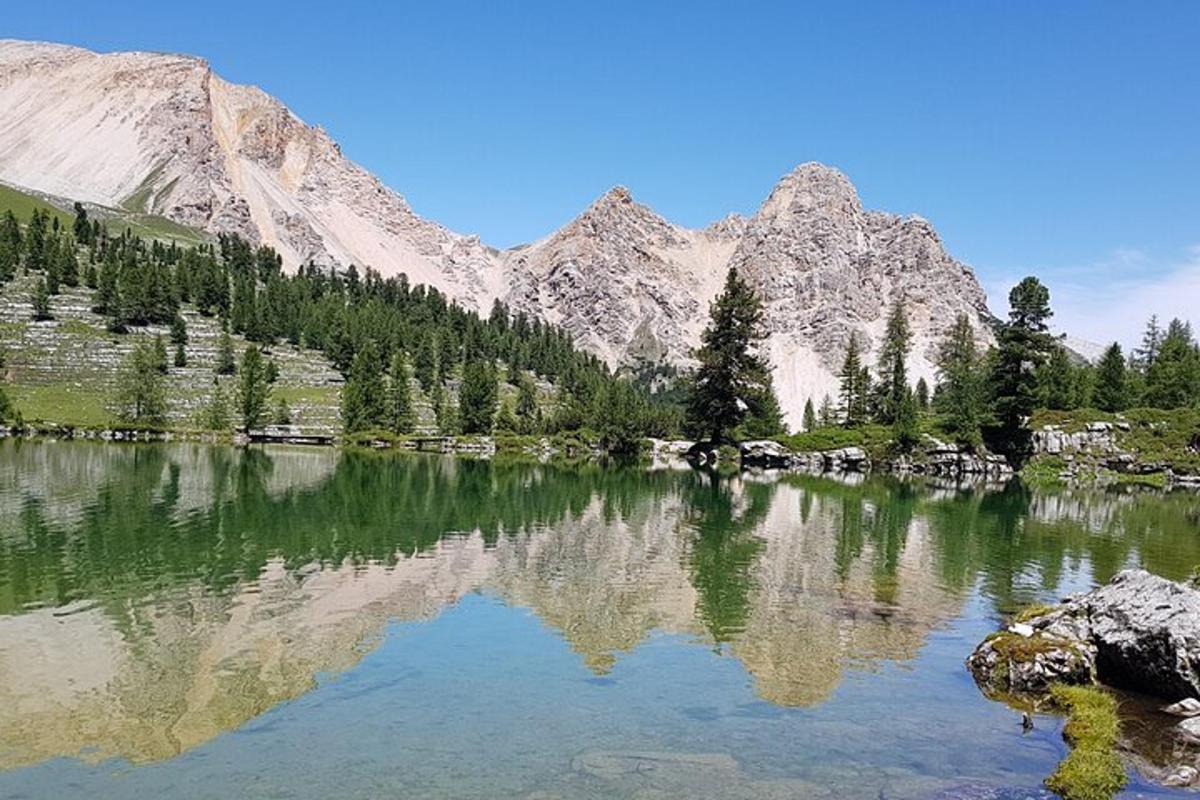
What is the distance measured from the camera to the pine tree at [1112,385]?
159250 millimetres

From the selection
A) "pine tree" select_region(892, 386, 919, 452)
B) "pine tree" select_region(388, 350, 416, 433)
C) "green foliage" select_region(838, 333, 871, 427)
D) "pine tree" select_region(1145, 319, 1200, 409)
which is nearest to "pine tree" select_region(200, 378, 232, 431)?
"pine tree" select_region(388, 350, 416, 433)

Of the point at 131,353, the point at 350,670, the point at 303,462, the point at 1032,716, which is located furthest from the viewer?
the point at 131,353

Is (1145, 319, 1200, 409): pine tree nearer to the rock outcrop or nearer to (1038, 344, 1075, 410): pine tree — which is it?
(1038, 344, 1075, 410): pine tree

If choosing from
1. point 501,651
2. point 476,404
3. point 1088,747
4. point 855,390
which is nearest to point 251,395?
point 476,404

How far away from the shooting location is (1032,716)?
22.4 meters

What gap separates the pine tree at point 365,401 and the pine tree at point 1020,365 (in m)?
112

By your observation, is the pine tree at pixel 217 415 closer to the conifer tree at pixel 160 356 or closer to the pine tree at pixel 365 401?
the conifer tree at pixel 160 356

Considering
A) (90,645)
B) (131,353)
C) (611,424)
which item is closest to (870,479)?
(611,424)

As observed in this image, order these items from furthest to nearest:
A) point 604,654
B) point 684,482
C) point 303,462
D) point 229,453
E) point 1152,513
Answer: point 229,453 < point 303,462 < point 684,482 < point 1152,513 < point 604,654

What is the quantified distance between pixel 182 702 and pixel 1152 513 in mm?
84630

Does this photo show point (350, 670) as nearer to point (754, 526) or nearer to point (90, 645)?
point (90, 645)

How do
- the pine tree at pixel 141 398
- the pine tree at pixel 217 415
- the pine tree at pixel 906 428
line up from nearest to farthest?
1. the pine tree at pixel 906 428
2. the pine tree at pixel 141 398
3. the pine tree at pixel 217 415

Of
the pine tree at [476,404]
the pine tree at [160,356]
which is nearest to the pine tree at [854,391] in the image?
the pine tree at [476,404]

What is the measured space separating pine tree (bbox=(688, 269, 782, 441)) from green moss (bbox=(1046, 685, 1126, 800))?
397 ft
